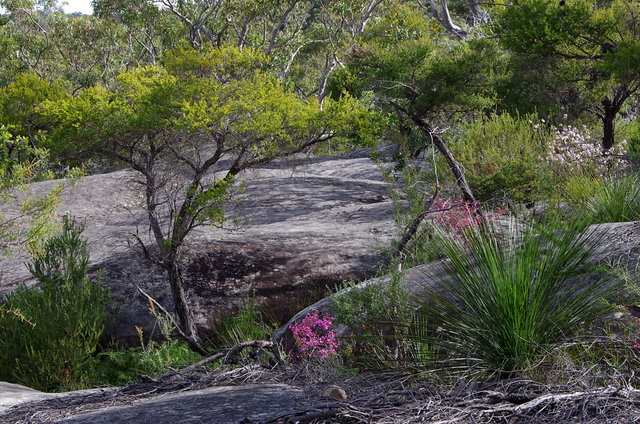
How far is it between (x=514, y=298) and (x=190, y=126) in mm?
5189

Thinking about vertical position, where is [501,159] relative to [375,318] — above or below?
above

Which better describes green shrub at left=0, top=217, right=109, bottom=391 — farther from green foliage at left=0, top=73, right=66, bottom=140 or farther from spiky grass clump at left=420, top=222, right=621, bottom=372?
green foliage at left=0, top=73, right=66, bottom=140

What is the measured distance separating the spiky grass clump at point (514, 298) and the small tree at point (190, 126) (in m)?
4.51

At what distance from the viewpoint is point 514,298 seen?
371cm

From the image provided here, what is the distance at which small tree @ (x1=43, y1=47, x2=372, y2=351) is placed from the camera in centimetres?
825

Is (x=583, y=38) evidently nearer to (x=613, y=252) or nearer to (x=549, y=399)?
(x=613, y=252)

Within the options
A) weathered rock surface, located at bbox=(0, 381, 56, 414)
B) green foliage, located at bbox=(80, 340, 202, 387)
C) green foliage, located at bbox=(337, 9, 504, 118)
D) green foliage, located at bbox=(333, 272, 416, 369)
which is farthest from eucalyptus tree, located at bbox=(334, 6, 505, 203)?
weathered rock surface, located at bbox=(0, 381, 56, 414)

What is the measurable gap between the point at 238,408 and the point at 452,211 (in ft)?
13.8

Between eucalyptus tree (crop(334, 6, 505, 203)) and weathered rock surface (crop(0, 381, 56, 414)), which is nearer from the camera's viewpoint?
weathered rock surface (crop(0, 381, 56, 414))

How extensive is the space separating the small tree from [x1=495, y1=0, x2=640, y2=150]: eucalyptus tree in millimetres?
→ 7383

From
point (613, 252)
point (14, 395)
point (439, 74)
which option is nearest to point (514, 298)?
point (613, 252)

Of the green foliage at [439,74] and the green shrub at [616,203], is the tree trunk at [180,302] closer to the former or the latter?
the green shrub at [616,203]

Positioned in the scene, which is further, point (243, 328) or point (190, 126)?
point (243, 328)

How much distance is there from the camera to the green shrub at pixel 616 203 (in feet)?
25.3
